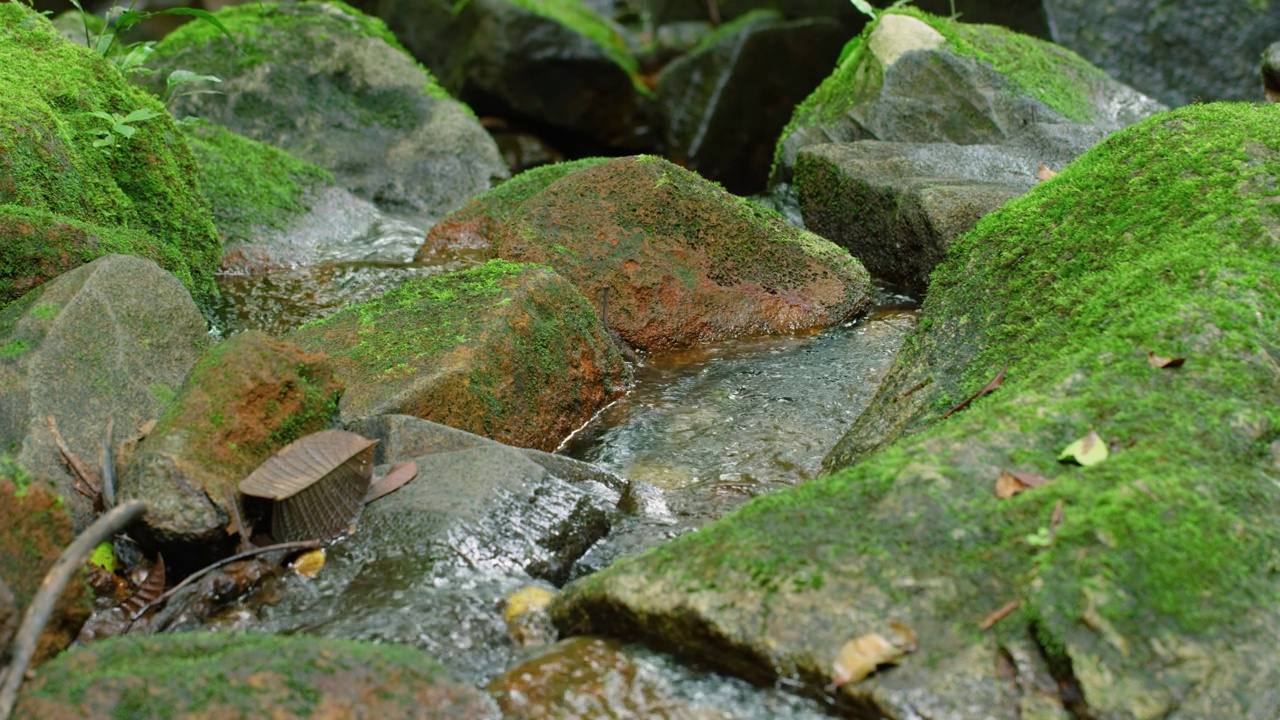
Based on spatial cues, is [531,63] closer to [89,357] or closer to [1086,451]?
[89,357]

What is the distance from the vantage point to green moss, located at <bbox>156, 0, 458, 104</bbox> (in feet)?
27.4

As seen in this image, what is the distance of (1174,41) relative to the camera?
961cm

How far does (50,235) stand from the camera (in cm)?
370

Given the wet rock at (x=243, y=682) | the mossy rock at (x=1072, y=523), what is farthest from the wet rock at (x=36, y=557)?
the mossy rock at (x=1072, y=523)

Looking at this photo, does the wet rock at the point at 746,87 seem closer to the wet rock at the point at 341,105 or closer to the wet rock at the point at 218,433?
the wet rock at the point at 341,105

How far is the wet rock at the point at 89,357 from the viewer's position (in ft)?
9.88

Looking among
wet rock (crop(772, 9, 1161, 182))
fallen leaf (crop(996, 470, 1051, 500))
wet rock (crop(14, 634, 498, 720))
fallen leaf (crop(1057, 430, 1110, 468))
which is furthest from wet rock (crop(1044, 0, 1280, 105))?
wet rock (crop(14, 634, 498, 720))

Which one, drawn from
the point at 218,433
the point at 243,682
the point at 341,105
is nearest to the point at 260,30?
the point at 341,105

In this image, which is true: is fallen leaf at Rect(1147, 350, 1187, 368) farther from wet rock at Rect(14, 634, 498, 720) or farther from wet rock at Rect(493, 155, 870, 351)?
wet rock at Rect(493, 155, 870, 351)

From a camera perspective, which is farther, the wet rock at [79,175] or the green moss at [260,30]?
the green moss at [260,30]

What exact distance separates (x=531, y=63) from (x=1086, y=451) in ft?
34.4

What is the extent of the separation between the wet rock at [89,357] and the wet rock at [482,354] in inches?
23.0

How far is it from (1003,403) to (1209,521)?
0.61 m

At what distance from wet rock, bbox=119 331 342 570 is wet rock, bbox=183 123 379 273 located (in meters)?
3.15
